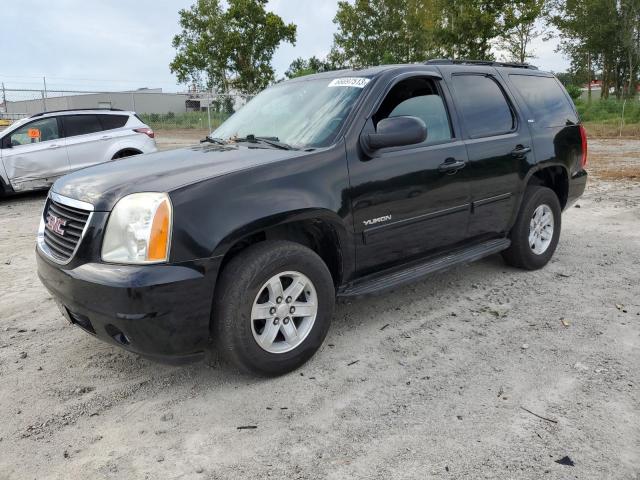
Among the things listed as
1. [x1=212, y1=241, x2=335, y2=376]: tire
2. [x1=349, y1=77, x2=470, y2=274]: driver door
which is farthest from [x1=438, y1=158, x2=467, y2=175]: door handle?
[x1=212, y1=241, x2=335, y2=376]: tire

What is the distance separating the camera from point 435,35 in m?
25.0

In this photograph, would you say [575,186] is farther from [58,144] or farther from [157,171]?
[58,144]

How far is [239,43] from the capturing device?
106ft

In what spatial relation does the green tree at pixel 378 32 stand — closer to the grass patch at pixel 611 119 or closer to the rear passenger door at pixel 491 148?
the grass patch at pixel 611 119

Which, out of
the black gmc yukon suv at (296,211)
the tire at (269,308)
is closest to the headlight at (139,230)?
the black gmc yukon suv at (296,211)

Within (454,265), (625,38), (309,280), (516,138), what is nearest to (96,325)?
(309,280)

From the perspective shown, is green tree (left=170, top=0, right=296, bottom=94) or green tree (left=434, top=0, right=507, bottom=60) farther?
green tree (left=170, top=0, right=296, bottom=94)

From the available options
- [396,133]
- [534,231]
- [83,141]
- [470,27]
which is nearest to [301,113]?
[396,133]

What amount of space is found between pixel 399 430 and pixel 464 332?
4.35 ft

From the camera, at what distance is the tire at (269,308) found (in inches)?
113

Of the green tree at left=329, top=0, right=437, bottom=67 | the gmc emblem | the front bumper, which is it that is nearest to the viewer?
the front bumper

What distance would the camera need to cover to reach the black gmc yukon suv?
2.74 meters

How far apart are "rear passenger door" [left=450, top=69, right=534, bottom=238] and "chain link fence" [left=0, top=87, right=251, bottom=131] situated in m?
11.9

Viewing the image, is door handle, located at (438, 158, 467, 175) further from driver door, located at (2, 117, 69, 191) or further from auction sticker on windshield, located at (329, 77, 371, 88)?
driver door, located at (2, 117, 69, 191)
